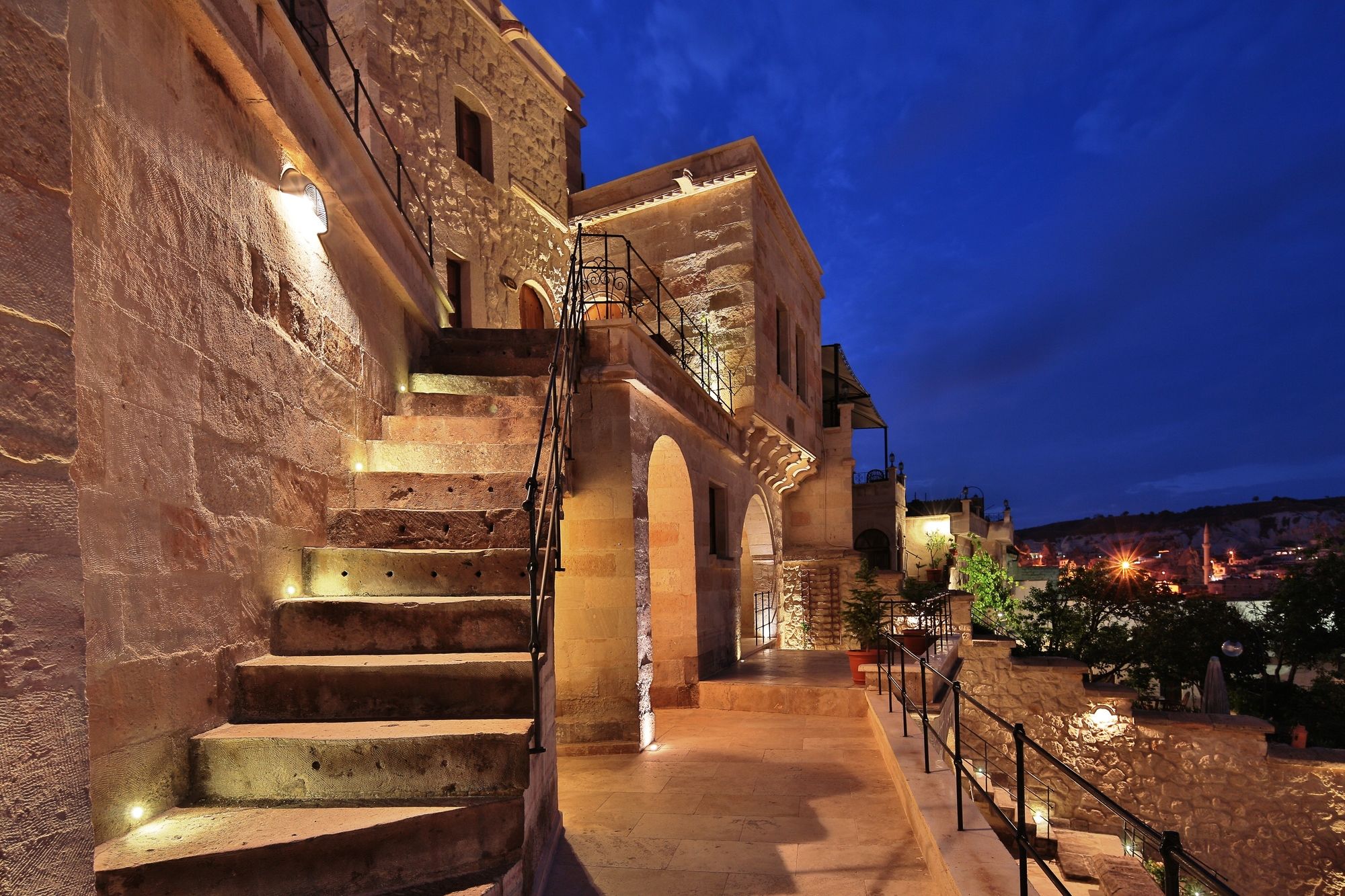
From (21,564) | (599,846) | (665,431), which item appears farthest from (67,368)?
(665,431)

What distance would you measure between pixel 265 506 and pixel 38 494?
222 cm

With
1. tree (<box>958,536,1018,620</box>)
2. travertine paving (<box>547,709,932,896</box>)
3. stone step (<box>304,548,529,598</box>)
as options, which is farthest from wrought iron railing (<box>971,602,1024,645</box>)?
stone step (<box>304,548,529,598</box>)

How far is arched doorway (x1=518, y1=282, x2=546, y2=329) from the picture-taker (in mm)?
11270

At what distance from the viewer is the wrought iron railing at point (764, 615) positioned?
13320mm

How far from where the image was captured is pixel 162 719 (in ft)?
8.34

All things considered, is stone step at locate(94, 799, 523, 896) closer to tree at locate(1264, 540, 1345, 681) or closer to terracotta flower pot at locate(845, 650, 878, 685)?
terracotta flower pot at locate(845, 650, 878, 685)

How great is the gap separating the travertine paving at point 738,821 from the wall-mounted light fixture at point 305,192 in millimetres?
3497

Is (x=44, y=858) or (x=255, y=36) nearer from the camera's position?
(x=44, y=858)

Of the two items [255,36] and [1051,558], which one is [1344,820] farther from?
[1051,558]

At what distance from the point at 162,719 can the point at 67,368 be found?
5.70ft

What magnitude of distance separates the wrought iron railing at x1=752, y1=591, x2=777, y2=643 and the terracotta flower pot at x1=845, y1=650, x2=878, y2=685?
5112 mm

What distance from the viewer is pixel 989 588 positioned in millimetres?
15898

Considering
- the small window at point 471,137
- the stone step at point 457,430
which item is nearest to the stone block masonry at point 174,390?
the stone step at point 457,430

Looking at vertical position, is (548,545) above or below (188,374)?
below
